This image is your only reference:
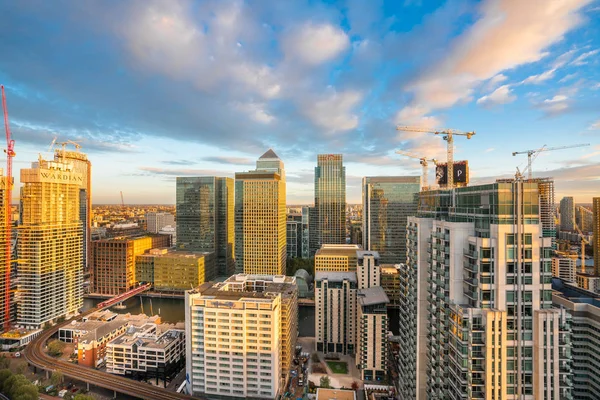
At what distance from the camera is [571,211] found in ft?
443

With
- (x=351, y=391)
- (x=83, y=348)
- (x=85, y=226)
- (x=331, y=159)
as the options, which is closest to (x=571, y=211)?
(x=331, y=159)

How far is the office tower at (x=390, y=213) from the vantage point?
106 m

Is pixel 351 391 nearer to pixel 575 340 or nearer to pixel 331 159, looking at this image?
pixel 575 340

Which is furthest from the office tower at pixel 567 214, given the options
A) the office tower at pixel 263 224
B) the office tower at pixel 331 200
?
the office tower at pixel 263 224

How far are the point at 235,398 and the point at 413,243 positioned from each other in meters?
28.6

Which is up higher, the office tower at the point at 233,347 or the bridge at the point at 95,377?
the office tower at the point at 233,347

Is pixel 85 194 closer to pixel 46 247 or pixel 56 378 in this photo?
pixel 46 247

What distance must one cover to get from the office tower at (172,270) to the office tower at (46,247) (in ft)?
73.8

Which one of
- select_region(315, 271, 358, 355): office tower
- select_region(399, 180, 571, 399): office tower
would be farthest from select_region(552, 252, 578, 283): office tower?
select_region(399, 180, 571, 399): office tower

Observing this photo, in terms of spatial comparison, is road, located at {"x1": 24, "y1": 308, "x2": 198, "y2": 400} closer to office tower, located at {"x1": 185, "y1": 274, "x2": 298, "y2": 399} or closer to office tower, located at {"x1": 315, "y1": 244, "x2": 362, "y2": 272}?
office tower, located at {"x1": 185, "y1": 274, "x2": 298, "y2": 399}

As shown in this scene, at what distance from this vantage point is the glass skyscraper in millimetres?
131125

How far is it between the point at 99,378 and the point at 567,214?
163 metres

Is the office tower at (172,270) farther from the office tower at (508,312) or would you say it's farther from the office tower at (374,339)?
the office tower at (508,312)

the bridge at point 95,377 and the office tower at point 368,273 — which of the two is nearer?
the bridge at point 95,377
